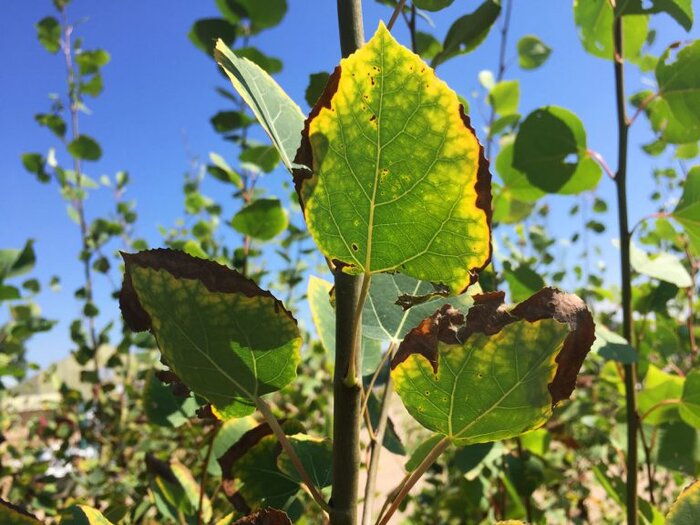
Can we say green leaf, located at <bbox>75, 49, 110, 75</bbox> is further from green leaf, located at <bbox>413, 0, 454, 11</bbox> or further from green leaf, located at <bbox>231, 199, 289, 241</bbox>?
green leaf, located at <bbox>413, 0, 454, 11</bbox>

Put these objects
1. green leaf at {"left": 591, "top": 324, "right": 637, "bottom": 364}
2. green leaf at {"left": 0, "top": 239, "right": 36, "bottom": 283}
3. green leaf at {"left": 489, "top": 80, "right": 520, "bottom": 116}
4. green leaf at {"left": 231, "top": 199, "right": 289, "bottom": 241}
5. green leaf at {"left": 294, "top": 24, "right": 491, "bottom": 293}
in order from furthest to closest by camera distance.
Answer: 1. green leaf at {"left": 489, "top": 80, "right": 520, "bottom": 116}
2. green leaf at {"left": 0, "top": 239, "right": 36, "bottom": 283}
3. green leaf at {"left": 231, "top": 199, "right": 289, "bottom": 241}
4. green leaf at {"left": 591, "top": 324, "right": 637, "bottom": 364}
5. green leaf at {"left": 294, "top": 24, "right": 491, "bottom": 293}

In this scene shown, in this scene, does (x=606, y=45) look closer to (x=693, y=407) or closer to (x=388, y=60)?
(x=693, y=407)

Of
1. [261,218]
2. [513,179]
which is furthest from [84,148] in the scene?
[513,179]

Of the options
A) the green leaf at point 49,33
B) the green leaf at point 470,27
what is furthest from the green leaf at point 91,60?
the green leaf at point 470,27

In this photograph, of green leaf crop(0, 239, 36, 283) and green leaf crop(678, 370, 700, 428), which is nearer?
green leaf crop(678, 370, 700, 428)

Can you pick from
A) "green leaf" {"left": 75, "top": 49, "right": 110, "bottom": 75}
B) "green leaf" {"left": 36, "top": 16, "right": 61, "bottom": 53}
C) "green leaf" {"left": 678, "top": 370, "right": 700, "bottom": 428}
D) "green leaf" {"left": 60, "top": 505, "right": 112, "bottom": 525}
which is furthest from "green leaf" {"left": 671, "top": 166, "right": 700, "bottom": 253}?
"green leaf" {"left": 36, "top": 16, "right": 61, "bottom": 53}

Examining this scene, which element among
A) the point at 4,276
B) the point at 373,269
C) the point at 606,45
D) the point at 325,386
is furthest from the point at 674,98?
the point at 325,386

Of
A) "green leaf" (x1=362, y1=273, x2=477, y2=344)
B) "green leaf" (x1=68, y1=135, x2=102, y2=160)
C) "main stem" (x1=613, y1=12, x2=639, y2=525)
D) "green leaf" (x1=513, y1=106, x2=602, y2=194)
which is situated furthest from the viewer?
"green leaf" (x1=68, y1=135, x2=102, y2=160)
